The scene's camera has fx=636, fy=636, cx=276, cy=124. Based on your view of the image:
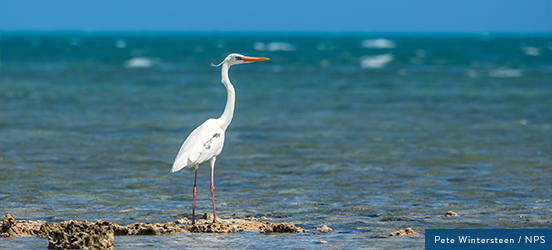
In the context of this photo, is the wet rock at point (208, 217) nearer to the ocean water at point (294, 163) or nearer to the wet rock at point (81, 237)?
the ocean water at point (294, 163)

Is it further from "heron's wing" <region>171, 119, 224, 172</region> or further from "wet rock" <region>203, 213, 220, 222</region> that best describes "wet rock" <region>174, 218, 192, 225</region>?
"heron's wing" <region>171, 119, 224, 172</region>

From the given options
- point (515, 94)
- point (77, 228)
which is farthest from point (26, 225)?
point (515, 94)

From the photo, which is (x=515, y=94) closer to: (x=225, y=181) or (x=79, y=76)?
(x=225, y=181)

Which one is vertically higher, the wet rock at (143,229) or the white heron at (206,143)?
the white heron at (206,143)

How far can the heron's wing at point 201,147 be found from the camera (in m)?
6.79

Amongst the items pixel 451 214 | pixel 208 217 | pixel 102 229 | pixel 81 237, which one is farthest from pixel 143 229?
pixel 451 214

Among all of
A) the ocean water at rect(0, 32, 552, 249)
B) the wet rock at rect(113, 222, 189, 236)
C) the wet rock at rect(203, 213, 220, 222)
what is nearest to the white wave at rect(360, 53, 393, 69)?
the ocean water at rect(0, 32, 552, 249)

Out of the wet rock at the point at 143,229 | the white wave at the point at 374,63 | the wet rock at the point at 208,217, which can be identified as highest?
the white wave at the point at 374,63

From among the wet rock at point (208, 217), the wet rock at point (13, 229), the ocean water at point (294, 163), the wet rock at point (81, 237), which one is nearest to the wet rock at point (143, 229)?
the ocean water at point (294, 163)

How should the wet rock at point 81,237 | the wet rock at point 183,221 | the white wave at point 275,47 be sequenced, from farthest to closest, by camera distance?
the white wave at point 275,47
the wet rock at point 183,221
the wet rock at point 81,237

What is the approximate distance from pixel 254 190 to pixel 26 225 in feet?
11.1

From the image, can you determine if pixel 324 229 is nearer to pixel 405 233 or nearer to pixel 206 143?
pixel 405 233

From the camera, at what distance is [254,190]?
29.4ft

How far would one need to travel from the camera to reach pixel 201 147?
686cm
